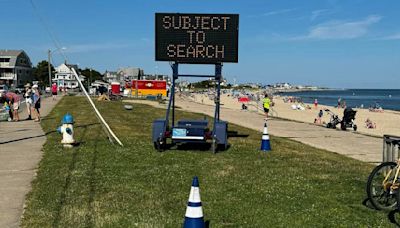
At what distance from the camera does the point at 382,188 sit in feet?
22.4

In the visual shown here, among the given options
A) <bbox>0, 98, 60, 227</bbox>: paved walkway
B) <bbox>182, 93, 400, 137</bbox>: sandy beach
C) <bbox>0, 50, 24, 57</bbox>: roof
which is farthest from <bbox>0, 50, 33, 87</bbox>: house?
<bbox>0, 98, 60, 227</bbox>: paved walkway

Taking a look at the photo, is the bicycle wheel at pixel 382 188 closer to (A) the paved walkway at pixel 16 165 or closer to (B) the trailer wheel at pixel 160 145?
(A) the paved walkway at pixel 16 165

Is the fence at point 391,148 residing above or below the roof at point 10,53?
below

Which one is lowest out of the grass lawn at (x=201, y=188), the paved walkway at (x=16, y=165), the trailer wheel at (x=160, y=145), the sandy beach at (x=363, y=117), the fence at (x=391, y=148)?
the sandy beach at (x=363, y=117)

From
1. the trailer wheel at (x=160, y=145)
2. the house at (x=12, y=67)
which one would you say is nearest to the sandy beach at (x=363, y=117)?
the trailer wheel at (x=160, y=145)

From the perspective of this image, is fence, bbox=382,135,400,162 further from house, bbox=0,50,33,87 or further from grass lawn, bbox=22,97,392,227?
house, bbox=0,50,33,87

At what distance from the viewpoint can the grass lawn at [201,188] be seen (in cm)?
616

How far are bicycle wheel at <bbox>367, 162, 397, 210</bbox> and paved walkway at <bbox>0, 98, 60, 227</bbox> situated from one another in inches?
186

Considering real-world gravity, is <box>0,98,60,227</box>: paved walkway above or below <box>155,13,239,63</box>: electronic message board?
below

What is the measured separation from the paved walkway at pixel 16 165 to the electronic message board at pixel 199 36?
13.7 ft

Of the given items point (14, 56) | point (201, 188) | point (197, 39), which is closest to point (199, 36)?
point (197, 39)

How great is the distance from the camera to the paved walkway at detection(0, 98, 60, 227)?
652 centimetres

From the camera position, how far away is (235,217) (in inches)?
245

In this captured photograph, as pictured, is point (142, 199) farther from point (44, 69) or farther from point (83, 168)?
point (44, 69)
